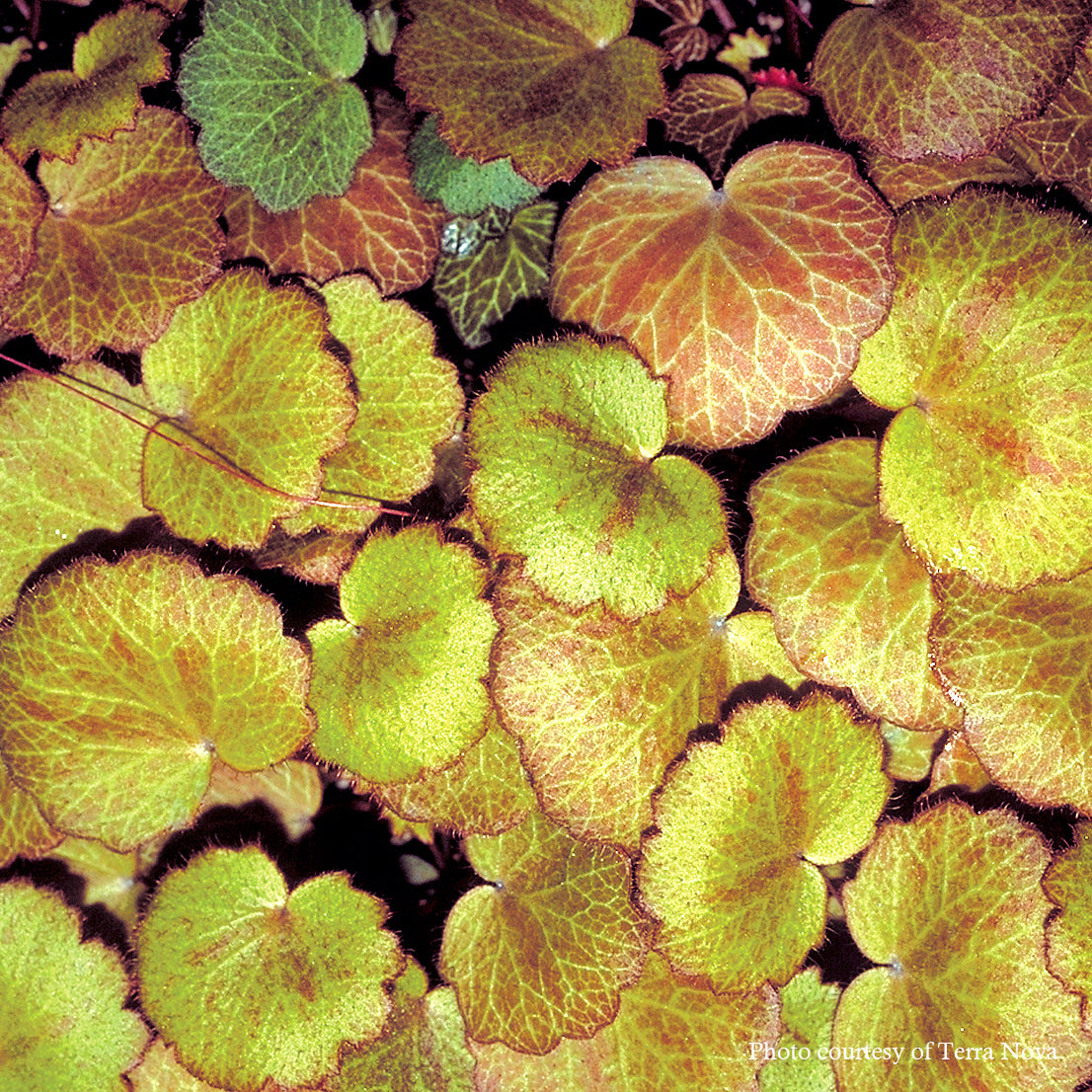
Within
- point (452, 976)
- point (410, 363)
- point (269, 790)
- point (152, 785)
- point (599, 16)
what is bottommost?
point (452, 976)

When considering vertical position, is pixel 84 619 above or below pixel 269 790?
above

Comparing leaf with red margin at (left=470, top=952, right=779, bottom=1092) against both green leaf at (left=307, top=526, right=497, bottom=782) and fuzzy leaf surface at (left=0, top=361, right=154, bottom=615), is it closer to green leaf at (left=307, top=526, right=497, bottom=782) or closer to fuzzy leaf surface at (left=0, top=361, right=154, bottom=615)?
green leaf at (left=307, top=526, right=497, bottom=782)

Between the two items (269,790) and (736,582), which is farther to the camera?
(269,790)

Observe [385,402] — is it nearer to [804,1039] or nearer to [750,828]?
[750,828]

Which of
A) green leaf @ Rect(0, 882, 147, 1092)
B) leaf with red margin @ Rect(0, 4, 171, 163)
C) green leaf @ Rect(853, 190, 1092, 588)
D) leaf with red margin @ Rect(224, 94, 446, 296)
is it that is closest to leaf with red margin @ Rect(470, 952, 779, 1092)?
green leaf @ Rect(0, 882, 147, 1092)

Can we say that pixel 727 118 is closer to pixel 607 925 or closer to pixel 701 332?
pixel 701 332

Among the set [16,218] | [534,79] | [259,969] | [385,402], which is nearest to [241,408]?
[385,402]

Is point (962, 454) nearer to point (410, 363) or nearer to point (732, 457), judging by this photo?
point (732, 457)

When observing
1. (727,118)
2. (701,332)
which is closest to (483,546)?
(701,332)
